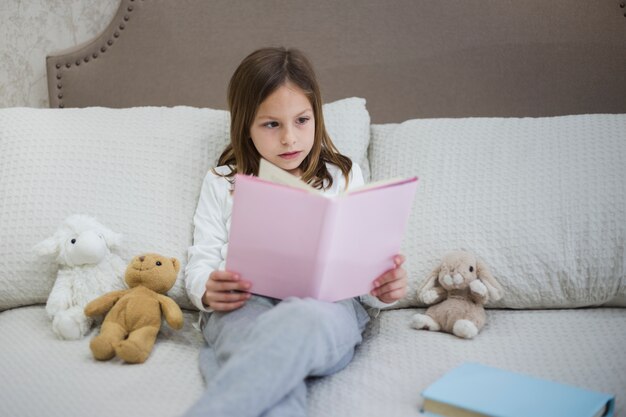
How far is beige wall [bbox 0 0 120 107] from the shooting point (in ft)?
7.06

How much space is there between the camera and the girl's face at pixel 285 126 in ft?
4.72

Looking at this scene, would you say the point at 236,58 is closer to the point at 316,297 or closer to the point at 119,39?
the point at 119,39

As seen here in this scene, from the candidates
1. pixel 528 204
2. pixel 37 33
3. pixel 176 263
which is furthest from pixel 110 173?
pixel 528 204

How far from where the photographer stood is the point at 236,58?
6.63 ft

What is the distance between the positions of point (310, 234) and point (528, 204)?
0.64 meters

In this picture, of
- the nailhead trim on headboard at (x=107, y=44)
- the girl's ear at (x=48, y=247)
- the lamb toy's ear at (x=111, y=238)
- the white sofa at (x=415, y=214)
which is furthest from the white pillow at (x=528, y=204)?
the nailhead trim on headboard at (x=107, y=44)

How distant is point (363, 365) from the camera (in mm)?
1279

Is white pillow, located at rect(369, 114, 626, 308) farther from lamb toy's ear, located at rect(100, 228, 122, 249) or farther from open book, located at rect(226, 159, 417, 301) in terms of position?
lamb toy's ear, located at rect(100, 228, 122, 249)

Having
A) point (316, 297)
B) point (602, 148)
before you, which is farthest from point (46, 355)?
point (602, 148)

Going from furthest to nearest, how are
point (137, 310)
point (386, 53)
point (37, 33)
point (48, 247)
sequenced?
point (37, 33) < point (386, 53) < point (48, 247) < point (137, 310)

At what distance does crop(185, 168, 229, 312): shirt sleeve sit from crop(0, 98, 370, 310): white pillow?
71 millimetres

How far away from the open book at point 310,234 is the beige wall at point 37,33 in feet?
4.13

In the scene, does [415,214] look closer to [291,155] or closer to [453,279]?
[453,279]

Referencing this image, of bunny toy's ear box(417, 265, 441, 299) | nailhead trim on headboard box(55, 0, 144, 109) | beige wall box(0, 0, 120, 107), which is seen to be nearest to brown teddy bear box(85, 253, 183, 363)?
bunny toy's ear box(417, 265, 441, 299)
